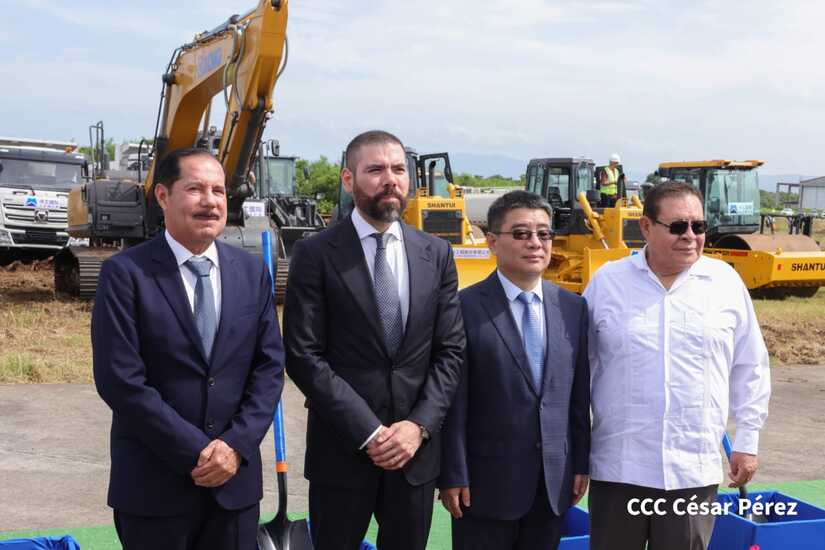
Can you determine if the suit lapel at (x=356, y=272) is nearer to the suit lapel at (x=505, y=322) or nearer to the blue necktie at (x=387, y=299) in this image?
the blue necktie at (x=387, y=299)

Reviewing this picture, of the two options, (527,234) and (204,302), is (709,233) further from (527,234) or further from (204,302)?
(204,302)

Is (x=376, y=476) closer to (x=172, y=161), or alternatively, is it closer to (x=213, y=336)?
(x=213, y=336)

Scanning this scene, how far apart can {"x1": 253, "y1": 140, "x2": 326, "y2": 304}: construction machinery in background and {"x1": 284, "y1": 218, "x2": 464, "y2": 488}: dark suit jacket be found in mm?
8778

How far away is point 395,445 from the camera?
293 centimetres

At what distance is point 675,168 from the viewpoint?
1766cm

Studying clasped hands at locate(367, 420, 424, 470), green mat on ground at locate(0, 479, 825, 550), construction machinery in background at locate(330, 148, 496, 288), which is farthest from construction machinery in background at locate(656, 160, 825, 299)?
clasped hands at locate(367, 420, 424, 470)

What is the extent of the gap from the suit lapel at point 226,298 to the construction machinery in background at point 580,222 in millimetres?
11360

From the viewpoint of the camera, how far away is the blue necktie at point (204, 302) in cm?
290

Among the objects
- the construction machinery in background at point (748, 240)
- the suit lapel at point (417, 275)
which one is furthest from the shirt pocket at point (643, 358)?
the construction machinery in background at point (748, 240)

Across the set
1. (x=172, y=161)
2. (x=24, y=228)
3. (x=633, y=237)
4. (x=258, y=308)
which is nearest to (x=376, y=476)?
(x=258, y=308)

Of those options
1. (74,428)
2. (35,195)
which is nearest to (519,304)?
(74,428)

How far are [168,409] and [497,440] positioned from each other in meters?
1.05

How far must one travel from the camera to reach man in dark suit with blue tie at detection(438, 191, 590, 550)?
3.06 meters

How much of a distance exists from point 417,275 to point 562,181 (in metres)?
13.5
